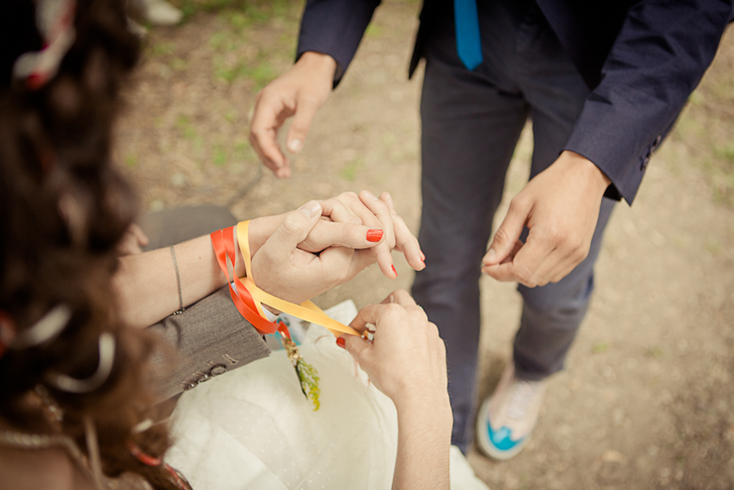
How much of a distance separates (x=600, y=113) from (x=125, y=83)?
1.02 metres

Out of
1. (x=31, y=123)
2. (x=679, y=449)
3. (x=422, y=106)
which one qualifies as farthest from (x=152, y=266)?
(x=679, y=449)

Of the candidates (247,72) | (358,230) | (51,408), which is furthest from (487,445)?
(247,72)

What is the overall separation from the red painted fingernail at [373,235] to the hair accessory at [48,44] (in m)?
0.67

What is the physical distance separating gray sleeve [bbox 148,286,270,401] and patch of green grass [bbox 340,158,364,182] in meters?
2.13

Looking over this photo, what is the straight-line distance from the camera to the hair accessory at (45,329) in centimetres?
53

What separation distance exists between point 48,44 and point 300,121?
2.96 feet

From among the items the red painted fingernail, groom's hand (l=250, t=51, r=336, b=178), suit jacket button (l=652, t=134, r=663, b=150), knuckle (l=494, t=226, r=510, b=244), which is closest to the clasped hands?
the red painted fingernail

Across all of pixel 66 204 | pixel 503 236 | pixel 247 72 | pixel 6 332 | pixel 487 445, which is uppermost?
pixel 66 204

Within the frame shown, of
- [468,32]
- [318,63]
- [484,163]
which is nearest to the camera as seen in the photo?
[468,32]

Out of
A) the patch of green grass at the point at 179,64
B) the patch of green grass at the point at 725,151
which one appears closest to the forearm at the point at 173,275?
the patch of green grass at the point at 179,64

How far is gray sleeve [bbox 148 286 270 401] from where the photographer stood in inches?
41.3

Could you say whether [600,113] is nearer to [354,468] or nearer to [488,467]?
[354,468]

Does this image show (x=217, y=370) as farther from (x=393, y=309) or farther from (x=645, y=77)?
(x=645, y=77)

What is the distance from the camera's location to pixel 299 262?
1055mm
